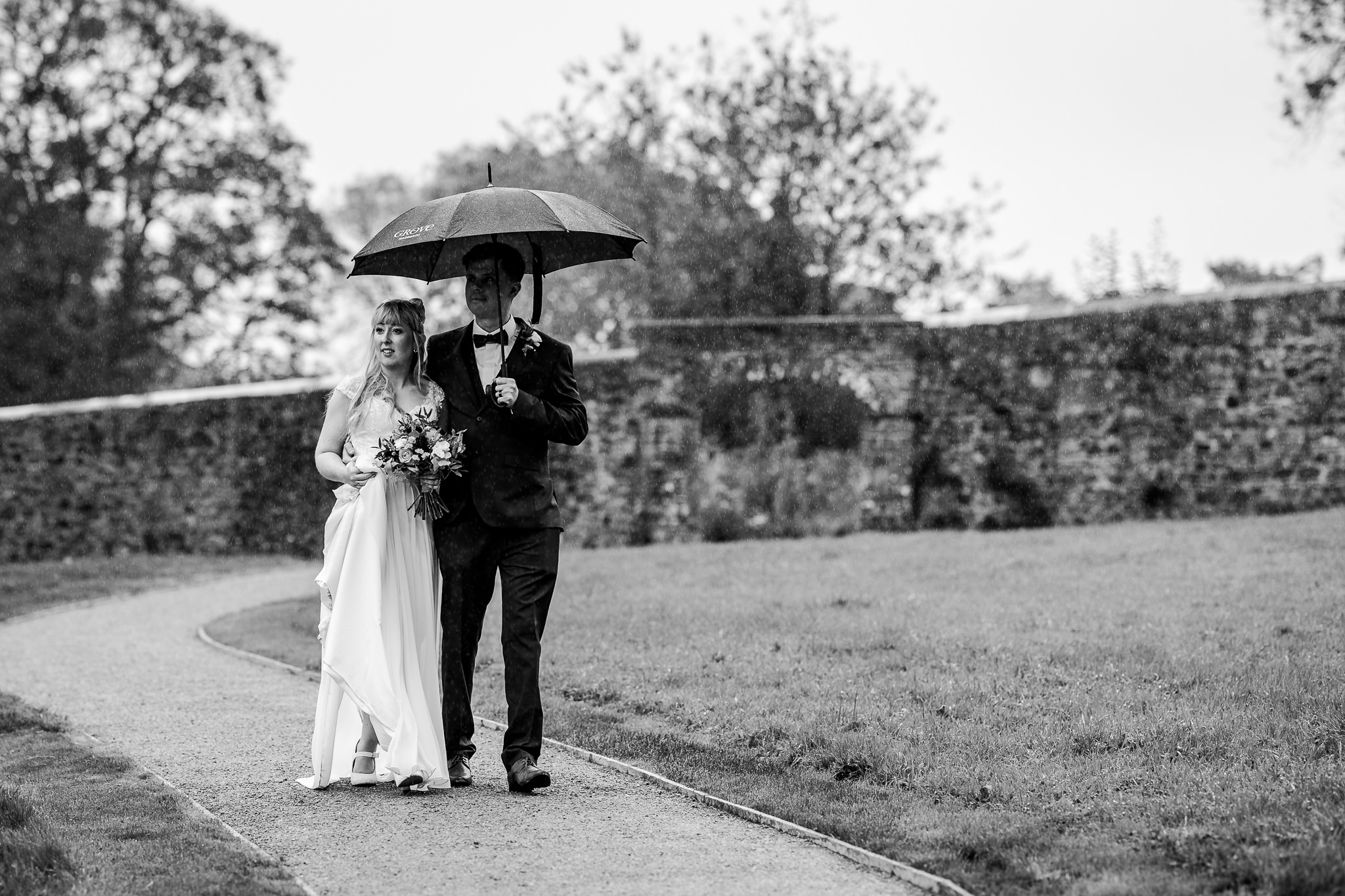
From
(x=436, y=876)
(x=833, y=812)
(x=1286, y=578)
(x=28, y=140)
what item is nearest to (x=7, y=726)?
(x=436, y=876)

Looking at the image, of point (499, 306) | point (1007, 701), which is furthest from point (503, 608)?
A: point (1007, 701)

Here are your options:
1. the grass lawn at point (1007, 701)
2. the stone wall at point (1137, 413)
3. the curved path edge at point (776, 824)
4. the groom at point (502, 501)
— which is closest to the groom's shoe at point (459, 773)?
the groom at point (502, 501)

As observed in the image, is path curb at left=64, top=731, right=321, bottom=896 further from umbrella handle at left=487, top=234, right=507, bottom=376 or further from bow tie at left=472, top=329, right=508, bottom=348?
bow tie at left=472, top=329, right=508, bottom=348

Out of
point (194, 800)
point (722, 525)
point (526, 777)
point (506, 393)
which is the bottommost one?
point (194, 800)

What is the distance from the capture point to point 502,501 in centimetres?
597

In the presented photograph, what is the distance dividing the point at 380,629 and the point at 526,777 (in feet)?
2.94

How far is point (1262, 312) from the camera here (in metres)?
18.3

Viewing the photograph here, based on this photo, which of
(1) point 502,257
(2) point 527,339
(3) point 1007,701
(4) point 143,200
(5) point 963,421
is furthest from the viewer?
(4) point 143,200

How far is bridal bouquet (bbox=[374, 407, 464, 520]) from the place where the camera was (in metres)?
5.86

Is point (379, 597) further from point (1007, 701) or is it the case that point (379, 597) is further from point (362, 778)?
point (1007, 701)

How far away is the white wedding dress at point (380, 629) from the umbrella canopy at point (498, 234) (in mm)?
608

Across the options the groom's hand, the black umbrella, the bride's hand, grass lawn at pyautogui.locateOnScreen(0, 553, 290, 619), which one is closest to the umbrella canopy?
the black umbrella

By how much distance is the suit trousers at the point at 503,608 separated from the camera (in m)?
5.87

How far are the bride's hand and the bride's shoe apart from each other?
1.18 m
